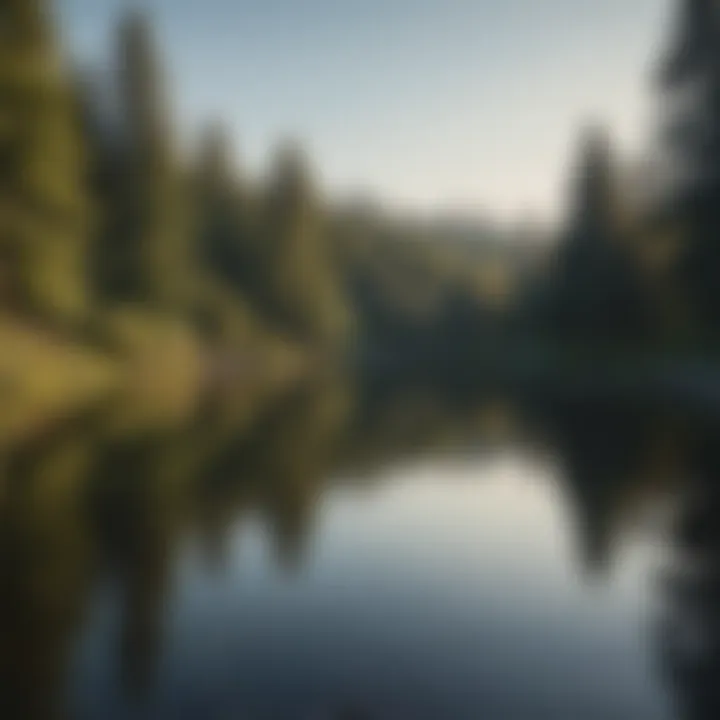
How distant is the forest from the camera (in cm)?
2403

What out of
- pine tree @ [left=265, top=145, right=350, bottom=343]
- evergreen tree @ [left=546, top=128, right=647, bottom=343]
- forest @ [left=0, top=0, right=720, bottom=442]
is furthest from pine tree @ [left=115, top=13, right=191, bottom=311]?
evergreen tree @ [left=546, top=128, right=647, bottom=343]

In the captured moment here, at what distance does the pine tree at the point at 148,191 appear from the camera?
37156mm

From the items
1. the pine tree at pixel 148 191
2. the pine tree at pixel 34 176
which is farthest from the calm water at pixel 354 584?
the pine tree at pixel 148 191

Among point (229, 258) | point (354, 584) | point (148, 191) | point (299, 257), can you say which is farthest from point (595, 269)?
point (354, 584)

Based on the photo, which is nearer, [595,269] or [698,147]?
[698,147]

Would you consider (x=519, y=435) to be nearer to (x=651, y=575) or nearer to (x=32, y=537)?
(x=651, y=575)

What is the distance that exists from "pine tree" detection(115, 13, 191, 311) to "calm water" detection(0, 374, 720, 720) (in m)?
24.5

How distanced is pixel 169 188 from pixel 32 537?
112ft

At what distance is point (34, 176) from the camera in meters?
24.2

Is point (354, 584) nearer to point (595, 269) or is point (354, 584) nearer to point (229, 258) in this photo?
point (595, 269)

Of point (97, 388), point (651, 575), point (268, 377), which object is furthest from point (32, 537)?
point (268, 377)

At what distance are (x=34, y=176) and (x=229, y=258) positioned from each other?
32344 mm

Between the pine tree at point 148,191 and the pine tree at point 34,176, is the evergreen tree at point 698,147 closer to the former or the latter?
the pine tree at point 34,176

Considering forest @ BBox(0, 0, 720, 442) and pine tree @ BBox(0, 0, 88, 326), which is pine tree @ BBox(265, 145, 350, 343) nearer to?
forest @ BBox(0, 0, 720, 442)
